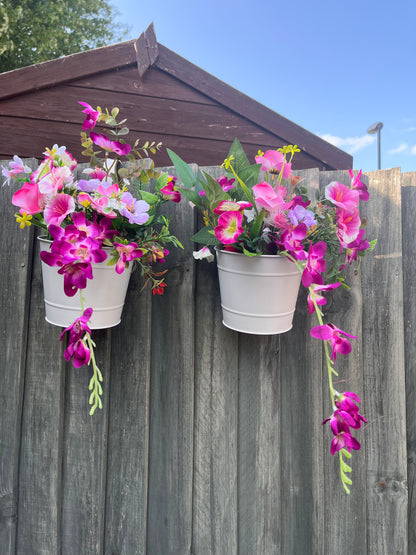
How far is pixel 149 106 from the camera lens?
246 centimetres

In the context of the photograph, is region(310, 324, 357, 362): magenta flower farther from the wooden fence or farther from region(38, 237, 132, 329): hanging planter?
region(38, 237, 132, 329): hanging planter

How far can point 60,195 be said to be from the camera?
80 cm

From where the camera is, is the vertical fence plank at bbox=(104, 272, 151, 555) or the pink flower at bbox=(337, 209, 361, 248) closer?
the pink flower at bbox=(337, 209, 361, 248)

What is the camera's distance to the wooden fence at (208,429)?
41.8 inches

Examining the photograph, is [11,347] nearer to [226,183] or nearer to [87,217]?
[87,217]

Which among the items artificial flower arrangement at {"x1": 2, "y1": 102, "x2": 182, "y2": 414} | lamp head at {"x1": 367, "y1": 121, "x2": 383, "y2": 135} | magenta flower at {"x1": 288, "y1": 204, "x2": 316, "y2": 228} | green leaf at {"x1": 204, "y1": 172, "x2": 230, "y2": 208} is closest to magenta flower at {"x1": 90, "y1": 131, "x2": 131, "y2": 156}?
artificial flower arrangement at {"x1": 2, "y1": 102, "x2": 182, "y2": 414}

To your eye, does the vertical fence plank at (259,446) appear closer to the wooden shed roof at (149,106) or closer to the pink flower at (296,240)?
the pink flower at (296,240)

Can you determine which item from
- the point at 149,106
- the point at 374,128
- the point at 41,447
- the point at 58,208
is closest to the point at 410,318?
the point at 58,208

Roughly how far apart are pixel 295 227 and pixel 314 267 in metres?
0.10

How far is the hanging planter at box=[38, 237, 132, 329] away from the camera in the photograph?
896mm

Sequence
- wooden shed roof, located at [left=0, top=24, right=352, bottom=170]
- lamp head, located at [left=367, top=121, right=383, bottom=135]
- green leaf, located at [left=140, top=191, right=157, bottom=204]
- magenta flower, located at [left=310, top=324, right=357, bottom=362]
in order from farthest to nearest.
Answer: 1. lamp head, located at [left=367, top=121, right=383, bottom=135]
2. wooden shed roof, located at [left=0, top=24, right=352, bottom=170]
3. green leaf, located at [left=140, top=191, right=157, bottom=204]
4. magenta flower, located at [left=310, top=324, right=357, bottom=362]

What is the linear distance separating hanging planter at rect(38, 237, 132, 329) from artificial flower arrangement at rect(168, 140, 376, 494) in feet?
0.78

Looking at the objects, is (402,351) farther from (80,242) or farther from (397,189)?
(80,242)

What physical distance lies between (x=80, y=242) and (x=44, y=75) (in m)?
2.15
